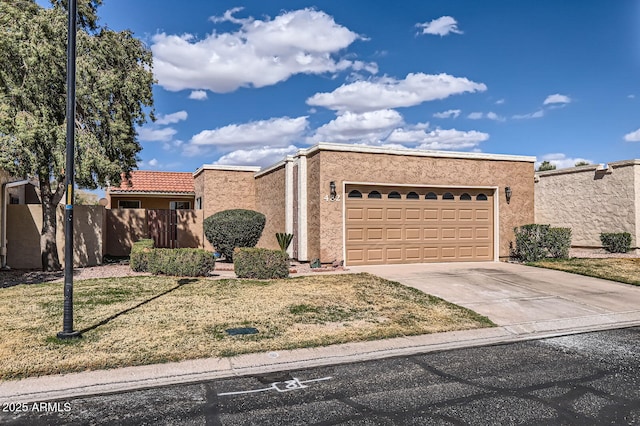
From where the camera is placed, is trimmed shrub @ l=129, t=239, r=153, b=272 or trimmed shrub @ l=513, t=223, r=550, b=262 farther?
trimmed shrub @ l=513, t=223, r=550, b=262

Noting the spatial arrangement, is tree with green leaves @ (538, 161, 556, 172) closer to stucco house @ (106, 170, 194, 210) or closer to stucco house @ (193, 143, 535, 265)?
stucco house @ (193, 143, 535, 265)

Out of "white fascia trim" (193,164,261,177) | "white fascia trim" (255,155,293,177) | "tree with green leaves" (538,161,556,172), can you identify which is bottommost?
"white fascia trim" (255,155,293,177)

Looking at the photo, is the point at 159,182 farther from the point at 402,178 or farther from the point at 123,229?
the point at 402,178

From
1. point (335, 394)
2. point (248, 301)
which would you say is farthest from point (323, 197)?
point (335, 394)

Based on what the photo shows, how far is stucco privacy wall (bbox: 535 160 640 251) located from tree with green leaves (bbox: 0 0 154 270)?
18944 millimetres

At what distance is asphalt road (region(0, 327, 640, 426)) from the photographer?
4355 millimetres

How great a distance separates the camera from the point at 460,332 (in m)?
7.61

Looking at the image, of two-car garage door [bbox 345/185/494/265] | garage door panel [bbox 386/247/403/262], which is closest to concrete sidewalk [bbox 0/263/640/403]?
garage door panel [bbox 386/247/403/262]

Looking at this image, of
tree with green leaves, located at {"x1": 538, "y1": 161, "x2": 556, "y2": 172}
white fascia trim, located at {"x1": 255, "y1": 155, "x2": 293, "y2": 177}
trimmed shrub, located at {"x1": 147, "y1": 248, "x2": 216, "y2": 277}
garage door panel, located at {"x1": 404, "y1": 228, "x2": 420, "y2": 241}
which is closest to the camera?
trimmed shrub, located at {"x1": 147, "y1": 248, "x2": 216, "y2": 277}

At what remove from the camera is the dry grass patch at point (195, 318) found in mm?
6191

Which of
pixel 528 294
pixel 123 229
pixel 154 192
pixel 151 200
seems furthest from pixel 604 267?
pixel 151 200

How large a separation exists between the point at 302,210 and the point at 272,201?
13.0 ft

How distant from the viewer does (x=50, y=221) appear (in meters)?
14.5

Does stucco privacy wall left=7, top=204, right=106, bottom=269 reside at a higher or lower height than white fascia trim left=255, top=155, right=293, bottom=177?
lower
